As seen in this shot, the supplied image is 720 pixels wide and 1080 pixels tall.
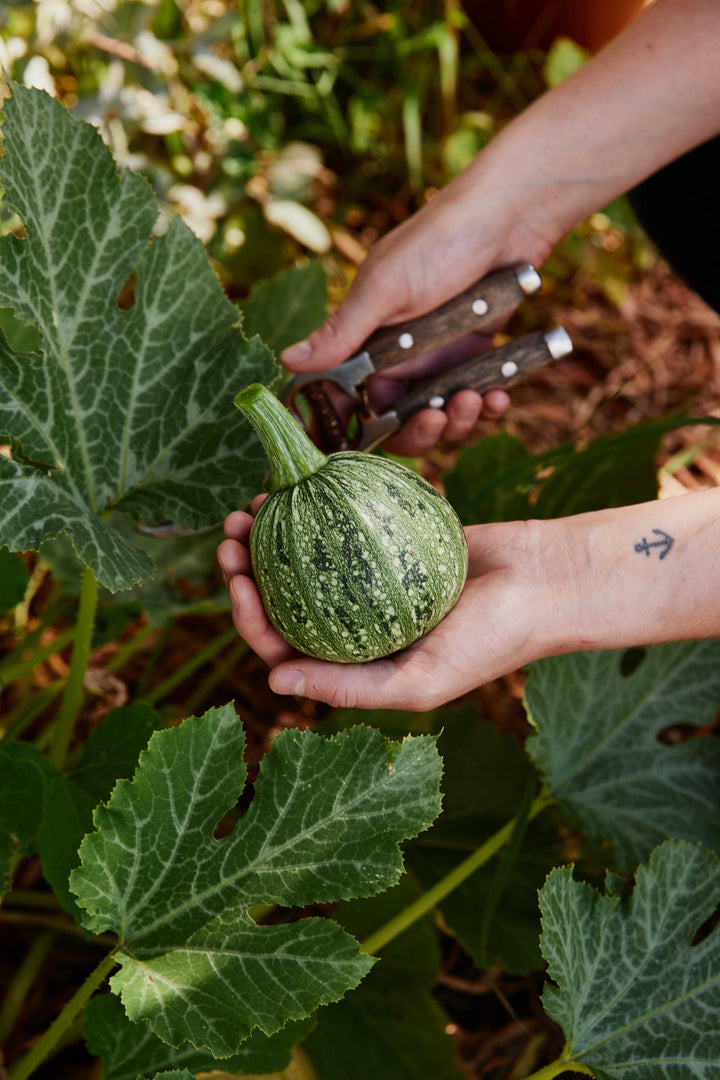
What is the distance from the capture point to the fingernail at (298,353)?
1.49 m

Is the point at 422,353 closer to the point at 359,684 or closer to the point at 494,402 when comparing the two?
the point at 494,402

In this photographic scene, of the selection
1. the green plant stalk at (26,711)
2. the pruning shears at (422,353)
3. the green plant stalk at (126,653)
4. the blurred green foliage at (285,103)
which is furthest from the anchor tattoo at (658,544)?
the blurred green foliage at (285,103)

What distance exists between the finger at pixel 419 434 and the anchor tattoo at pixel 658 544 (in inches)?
18.8

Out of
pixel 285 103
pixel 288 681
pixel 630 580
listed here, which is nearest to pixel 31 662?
pixel 288 681

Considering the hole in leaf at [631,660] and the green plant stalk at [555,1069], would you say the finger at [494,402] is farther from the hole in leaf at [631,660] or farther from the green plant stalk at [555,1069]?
the green plant stalk at [555,1069]

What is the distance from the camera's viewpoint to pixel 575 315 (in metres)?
2.76

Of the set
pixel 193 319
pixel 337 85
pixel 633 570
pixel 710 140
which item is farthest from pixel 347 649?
pixel 337 85

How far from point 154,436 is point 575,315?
176 cm

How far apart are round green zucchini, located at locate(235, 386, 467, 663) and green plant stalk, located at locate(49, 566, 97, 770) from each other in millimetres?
266

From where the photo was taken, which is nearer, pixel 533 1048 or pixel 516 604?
pixel 516 604

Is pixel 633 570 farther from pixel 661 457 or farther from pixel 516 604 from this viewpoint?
pixel 661 457

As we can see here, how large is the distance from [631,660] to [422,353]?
0.68 metres

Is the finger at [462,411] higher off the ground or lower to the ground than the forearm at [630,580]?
higher

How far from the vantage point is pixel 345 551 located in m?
1.16
